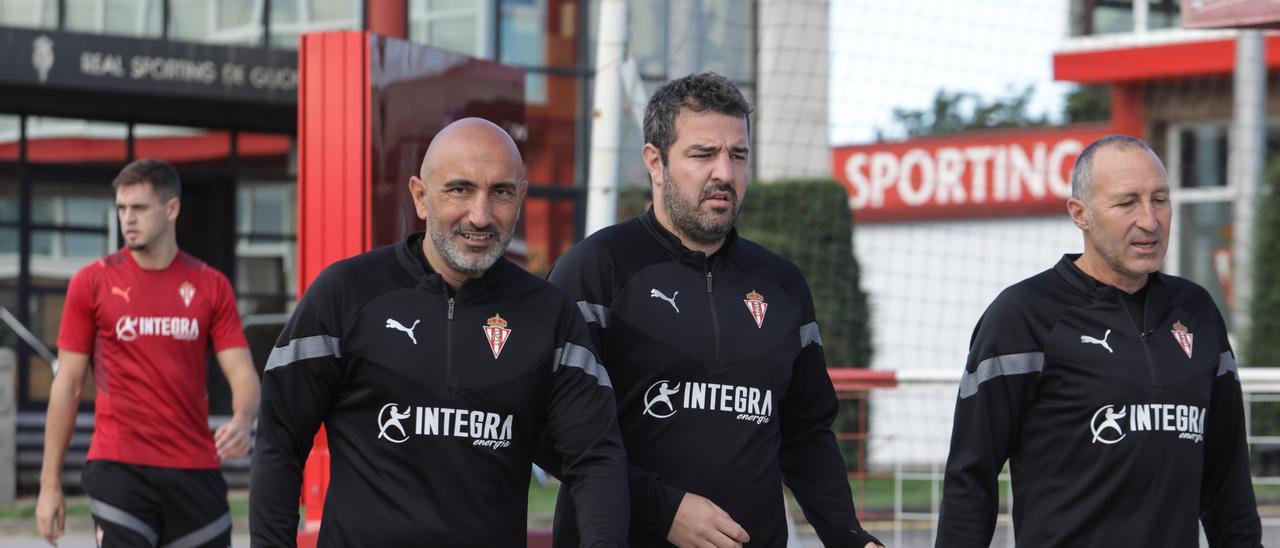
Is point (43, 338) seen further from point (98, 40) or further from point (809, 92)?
point (809, 92)

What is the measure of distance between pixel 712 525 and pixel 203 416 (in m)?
3.31

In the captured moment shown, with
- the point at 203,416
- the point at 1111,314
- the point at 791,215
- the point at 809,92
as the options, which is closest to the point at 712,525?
the point at 1111,314

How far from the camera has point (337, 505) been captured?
4074 millimetres

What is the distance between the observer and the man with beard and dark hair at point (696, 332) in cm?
450

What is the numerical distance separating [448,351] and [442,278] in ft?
0.59

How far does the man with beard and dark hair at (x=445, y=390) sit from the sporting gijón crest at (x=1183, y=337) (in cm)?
152

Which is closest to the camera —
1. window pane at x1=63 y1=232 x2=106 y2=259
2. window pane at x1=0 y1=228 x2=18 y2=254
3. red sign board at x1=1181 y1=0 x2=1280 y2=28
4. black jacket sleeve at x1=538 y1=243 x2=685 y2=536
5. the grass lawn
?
black jacket sleeve at x1=538 y1=243 x2=685 y2=536

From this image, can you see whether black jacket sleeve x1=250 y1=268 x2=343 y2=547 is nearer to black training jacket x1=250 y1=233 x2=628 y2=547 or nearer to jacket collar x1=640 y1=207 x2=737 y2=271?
black training jacket x1=250 y1=233 x2=628 y2=547

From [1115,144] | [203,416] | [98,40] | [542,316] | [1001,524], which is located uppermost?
[98,40]


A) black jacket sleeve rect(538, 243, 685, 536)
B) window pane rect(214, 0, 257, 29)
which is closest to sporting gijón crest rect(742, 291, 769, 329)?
black jacket sleeve rect(538, 243, 685, 536)

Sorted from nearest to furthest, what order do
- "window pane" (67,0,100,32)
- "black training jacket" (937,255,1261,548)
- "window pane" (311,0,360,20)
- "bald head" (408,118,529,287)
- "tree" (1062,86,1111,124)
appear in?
"bald head" (408,118,529,287) → "black training jacket" (937,255,1261,548) → "window pane" (67,0,100,32) → "window pane" (311,0,360,20) → "tree" (1062,86,1111,124)

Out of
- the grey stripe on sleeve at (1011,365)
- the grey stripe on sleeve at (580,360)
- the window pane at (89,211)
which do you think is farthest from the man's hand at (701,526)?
the window pane at (89,211)

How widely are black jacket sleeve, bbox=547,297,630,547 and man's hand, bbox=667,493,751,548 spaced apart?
239 millimetres

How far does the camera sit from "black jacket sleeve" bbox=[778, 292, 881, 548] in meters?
4.74
